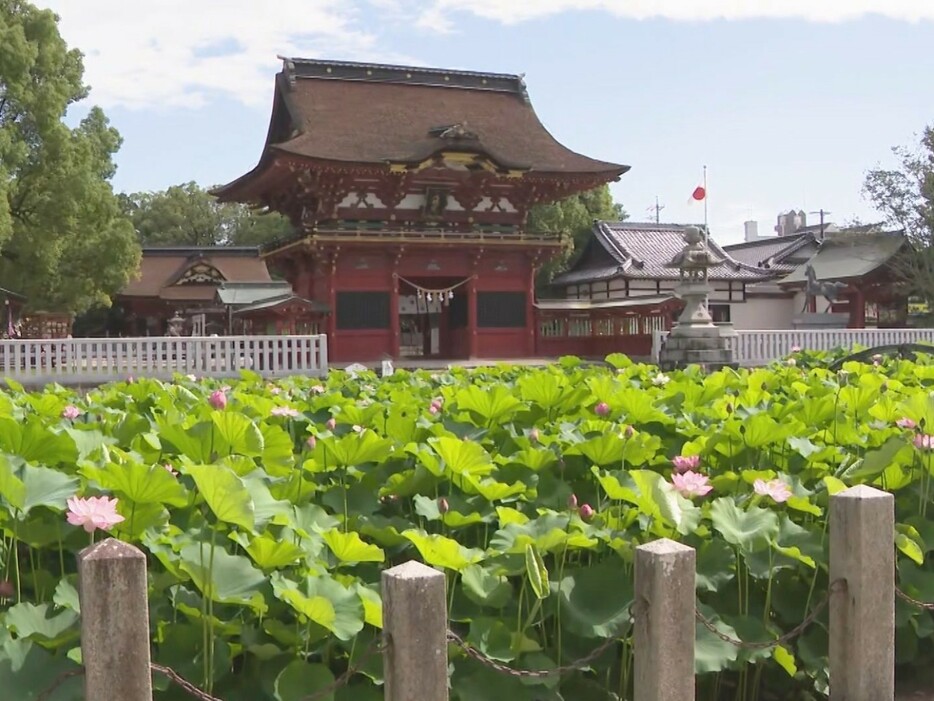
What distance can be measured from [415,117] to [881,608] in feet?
75.0

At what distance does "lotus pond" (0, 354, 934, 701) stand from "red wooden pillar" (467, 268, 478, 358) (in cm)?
1880

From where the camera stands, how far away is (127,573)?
157 centimetres

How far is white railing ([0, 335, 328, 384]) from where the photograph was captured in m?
14.0

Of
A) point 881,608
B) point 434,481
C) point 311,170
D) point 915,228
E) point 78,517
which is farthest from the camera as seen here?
point 915,228

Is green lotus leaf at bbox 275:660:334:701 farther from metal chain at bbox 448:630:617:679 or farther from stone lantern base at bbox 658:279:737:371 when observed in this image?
stone lantern base at bbox 658:279:737:371

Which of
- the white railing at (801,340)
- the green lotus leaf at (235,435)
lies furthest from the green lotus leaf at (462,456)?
the white railing at (801,340)

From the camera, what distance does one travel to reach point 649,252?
30.1m

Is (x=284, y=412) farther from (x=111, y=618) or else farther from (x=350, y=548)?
(x=111, y=618)

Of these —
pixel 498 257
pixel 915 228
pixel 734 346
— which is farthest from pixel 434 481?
pixel 915 228

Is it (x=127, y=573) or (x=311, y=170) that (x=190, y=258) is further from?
(x=127, y=573)

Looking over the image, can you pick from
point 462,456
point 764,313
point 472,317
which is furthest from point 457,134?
point 462,456

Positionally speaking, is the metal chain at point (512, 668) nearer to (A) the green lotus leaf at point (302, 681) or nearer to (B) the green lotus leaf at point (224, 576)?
(A) the green lotus leaf at point (302, 681)

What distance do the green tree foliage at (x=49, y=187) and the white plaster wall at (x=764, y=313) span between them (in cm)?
1904

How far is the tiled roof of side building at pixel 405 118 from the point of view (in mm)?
21359
